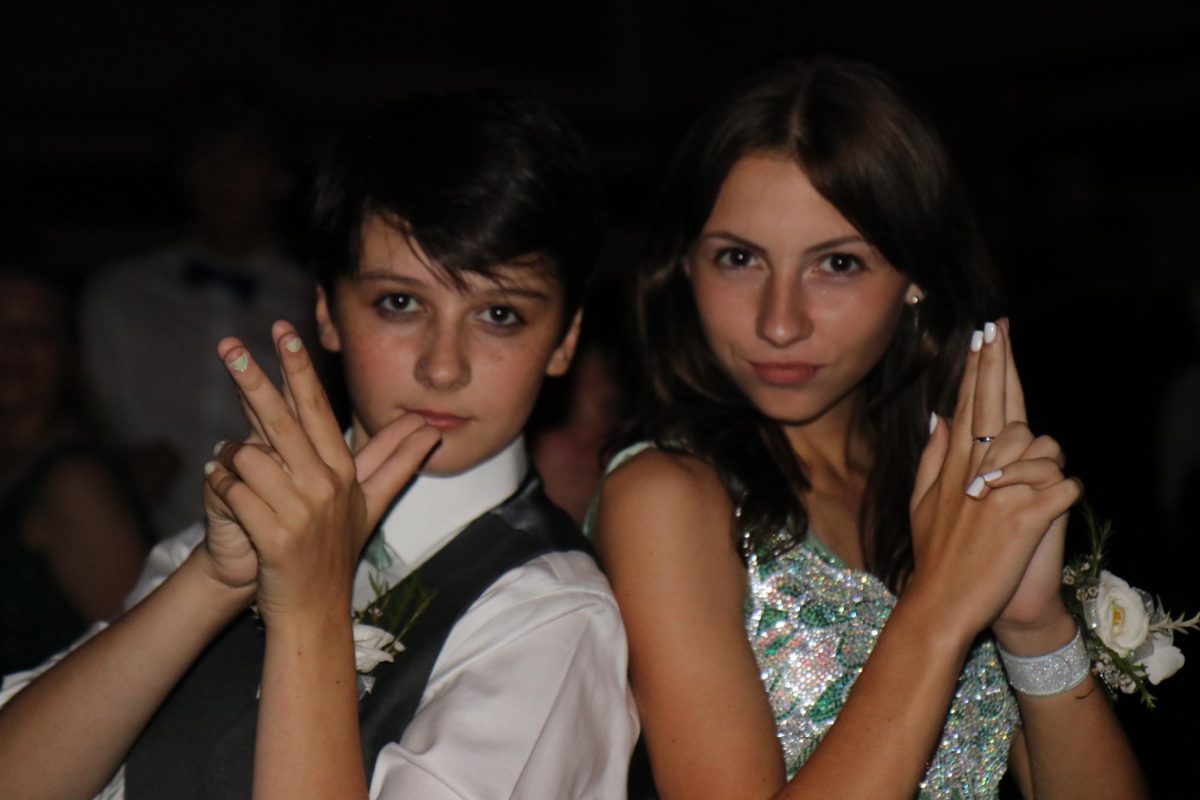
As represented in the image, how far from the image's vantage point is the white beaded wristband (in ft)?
5.66

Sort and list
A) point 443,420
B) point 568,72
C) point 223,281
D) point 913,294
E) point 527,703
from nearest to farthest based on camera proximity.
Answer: point 527,703 < point 443,420 < point 913,294 < point 223,281 < point 568,72

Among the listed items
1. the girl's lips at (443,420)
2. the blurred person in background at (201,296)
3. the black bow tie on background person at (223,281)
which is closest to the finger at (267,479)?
the girl's lips at (443,420)

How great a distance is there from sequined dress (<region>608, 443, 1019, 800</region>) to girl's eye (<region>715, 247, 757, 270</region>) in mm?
278

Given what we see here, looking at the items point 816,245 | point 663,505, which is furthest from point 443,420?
point 816,245

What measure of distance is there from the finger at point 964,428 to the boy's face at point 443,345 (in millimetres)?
542

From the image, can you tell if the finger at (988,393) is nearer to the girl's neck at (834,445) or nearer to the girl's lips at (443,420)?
the girl's neck at (834,445)

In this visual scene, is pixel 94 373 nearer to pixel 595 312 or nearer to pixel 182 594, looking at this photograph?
pixel 595 312

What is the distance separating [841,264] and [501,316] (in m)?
0.46

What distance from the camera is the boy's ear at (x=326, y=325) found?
1.94 metres

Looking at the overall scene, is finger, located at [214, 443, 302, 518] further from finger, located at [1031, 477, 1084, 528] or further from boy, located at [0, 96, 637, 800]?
finger, located at [1031, 477, 1084, 528]

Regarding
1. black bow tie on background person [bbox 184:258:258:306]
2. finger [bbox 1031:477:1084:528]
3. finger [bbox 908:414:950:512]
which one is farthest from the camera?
black bow tie on background person [bbox 184:258:258:306]

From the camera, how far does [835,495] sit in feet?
6.76

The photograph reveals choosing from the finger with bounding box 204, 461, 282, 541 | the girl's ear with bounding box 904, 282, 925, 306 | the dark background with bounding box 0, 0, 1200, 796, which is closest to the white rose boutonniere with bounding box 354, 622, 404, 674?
the finger with bounding box 204, 461, 282, 541

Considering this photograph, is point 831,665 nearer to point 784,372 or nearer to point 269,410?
point 784,372
